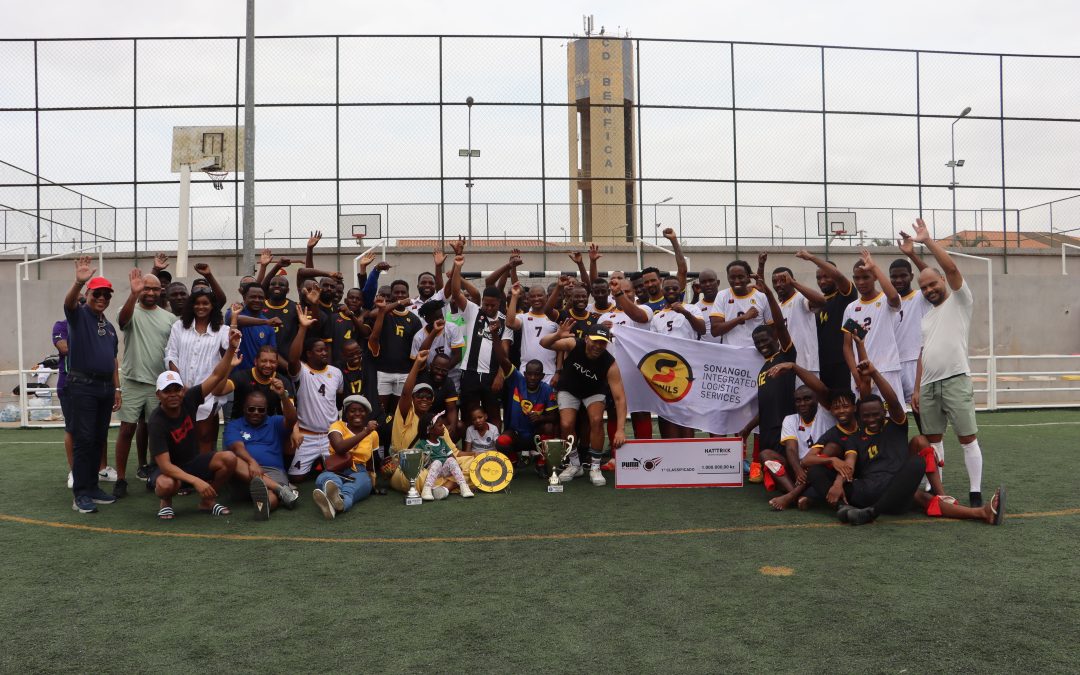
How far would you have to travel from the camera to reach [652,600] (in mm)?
4590

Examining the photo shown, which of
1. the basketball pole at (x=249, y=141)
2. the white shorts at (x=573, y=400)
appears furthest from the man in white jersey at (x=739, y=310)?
the basketball pole at (x=249, y=141)

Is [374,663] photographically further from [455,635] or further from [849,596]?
[849,596]

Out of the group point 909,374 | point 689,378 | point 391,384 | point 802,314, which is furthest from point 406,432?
point 909,374

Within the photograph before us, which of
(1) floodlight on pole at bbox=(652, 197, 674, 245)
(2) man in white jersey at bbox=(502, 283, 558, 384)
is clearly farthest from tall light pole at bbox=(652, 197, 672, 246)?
(2) man in white jersey at bbox=(502, 283, 558, 384)

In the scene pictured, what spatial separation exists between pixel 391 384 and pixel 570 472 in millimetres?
2088

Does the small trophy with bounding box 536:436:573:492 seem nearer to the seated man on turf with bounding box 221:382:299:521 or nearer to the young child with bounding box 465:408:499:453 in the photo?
the young child with bounding box 465:408:499:453

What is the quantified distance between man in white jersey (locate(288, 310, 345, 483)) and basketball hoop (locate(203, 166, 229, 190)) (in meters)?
13.4

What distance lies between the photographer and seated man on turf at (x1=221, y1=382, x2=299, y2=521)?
7.01 m

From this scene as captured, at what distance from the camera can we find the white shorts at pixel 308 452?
305 inches

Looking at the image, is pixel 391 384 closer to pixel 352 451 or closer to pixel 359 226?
pixel 352 451

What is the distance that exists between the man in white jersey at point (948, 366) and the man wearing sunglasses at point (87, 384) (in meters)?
6.93

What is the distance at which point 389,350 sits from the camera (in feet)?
28.3

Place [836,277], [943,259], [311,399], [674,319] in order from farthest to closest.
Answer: [674,319] → [311,399] → [836,277] → [943,259]

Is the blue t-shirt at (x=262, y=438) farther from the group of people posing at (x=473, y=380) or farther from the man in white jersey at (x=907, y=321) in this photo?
the man in white jersey at (x=907, y=321)
